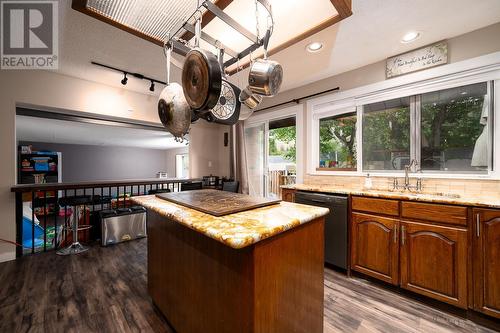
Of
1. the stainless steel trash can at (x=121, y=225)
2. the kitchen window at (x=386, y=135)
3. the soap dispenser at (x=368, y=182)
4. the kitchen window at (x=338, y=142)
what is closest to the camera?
the kitchen window at (x=386, y=135)

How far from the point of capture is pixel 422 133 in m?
2.26

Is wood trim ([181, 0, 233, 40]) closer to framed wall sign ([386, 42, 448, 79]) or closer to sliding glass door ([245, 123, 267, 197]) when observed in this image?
framed wall sign ([386, 42, 448, 79])

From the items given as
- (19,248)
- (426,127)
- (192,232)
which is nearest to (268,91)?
(192,232)

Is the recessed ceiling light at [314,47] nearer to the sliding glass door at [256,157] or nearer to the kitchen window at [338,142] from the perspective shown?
the kitchen window at [338,142]

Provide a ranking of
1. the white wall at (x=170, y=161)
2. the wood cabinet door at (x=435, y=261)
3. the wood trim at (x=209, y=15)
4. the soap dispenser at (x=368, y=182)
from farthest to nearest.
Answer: the white wall at (x=170, y=161)
the soap dispenser at (x=368, y=182)
the wood cabinet door at (x=435, y=261)
the wood trim at (x=209, y=15)

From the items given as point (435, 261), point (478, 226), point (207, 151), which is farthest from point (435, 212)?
point (207, 151)

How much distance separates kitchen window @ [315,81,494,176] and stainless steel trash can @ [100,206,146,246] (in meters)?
3.12

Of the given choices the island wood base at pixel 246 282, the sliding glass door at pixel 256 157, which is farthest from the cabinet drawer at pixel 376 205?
the sliding glass door at pixel 256 157

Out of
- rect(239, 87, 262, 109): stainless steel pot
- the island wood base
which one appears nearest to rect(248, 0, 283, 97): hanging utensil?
rect(239, 87, 262, 109): stainless steel pot

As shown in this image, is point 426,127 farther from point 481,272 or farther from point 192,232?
point 192,232

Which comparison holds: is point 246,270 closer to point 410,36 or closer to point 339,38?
point 339,38

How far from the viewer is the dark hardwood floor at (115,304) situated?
4.90 feet

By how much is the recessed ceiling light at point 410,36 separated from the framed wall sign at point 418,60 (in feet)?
0.71

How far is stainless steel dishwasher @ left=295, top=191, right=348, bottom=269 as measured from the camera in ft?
7.18
